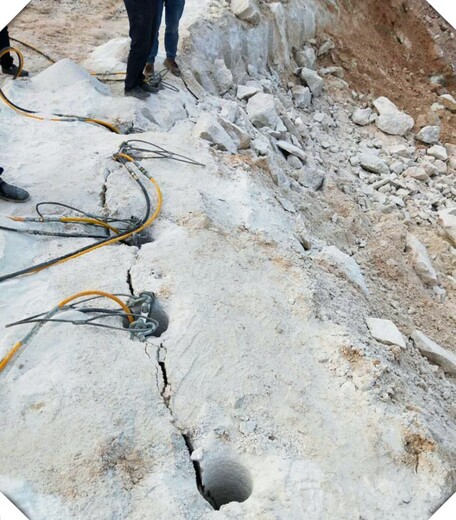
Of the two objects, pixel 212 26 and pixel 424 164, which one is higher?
pixel 212 26

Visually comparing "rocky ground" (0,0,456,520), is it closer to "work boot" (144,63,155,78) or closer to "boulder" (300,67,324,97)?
"work boot" (144,63,155,78)

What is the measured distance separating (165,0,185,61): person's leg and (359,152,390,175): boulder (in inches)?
123

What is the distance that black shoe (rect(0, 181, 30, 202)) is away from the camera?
3.59 m

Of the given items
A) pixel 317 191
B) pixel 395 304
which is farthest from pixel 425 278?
pixel 317 191

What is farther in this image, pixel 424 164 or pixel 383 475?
pixel 424 164

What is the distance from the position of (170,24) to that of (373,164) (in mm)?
3464

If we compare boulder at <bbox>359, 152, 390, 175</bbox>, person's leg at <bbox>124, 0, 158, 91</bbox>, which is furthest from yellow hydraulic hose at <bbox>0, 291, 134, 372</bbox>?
boulder at <bbox>359, 152, 390, 175</bbox>

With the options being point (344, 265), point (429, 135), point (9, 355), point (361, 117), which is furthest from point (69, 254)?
point (429, 135)

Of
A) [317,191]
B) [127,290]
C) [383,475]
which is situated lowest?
[317,191]

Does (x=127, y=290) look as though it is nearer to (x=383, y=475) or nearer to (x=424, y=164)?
(x=383, y=475)

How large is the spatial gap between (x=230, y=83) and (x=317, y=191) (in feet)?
6.80

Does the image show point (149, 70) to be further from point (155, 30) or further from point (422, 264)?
point (422, 264)

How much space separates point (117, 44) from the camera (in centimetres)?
616

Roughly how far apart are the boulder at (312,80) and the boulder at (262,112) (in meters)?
2.05
